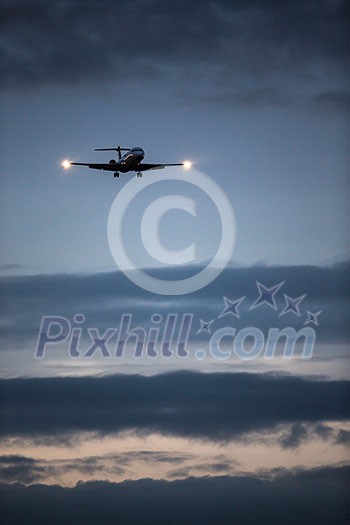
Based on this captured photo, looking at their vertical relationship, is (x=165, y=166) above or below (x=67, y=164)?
above

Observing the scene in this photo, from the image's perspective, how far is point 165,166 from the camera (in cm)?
15088

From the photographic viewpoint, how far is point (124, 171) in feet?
519

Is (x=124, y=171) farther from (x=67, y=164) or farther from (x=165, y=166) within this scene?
(x=67, y=164)

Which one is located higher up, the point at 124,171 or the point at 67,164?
the point at 124,171

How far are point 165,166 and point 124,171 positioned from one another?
11.5 m

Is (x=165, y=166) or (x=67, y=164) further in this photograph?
(x=165, y=166)

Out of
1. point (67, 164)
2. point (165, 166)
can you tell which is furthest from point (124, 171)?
point (67, 164)

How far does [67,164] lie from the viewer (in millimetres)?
125562

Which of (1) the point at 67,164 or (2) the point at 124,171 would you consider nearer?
(1) the point at 67,164

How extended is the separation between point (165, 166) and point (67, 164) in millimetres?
30360

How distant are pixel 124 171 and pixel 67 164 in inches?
1321
